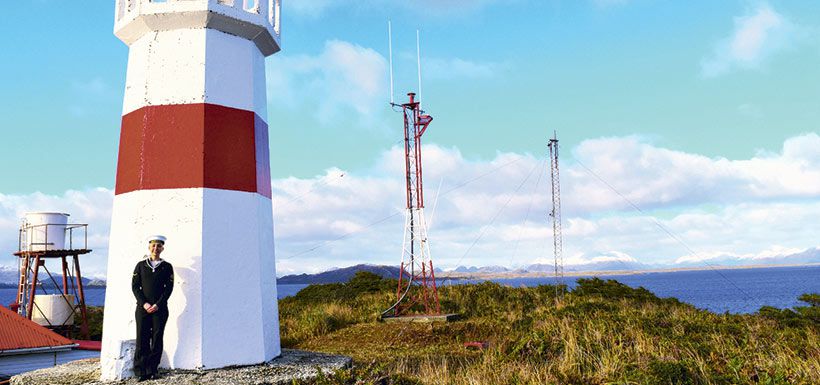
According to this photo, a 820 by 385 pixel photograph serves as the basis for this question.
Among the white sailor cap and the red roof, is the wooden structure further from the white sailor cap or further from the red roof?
the white sailor cap

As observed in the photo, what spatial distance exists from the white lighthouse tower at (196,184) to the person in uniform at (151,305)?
17 centimetres

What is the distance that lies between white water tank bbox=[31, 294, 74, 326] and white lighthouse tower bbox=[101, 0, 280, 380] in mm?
17803

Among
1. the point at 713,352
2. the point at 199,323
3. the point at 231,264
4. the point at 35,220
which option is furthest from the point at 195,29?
the point at 35,220

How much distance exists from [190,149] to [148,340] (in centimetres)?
196

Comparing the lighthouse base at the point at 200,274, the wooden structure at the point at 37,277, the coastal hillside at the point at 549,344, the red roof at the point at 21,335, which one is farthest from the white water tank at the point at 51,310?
the lighthouse base at the point at 200,274

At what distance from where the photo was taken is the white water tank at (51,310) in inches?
846

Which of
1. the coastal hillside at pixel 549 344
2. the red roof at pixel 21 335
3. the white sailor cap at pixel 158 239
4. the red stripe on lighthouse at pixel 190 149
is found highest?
the red stripe on lighthouse at pixel 190 149

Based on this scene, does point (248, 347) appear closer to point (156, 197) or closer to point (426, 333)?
point (156, 197)

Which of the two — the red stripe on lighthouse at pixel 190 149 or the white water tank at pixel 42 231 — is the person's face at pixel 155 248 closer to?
the red stripe on lighthouse at pixel 190 149

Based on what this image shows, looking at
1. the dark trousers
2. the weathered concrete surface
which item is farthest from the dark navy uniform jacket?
the weathered concrete surface

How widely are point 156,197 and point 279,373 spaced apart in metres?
2.22

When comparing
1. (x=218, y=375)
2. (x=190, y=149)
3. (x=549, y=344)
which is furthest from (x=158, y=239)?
(x=549, y=344)

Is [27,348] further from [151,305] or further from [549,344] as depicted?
[549,344]

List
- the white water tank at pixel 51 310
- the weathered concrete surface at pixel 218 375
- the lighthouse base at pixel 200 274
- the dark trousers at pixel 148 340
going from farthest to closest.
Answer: the white water tank at pixel 51 310, the lighthouse base at pixel 200 274, the dark trousers at pixel 148 340, the weathered concrete surface at pixel 218 375
